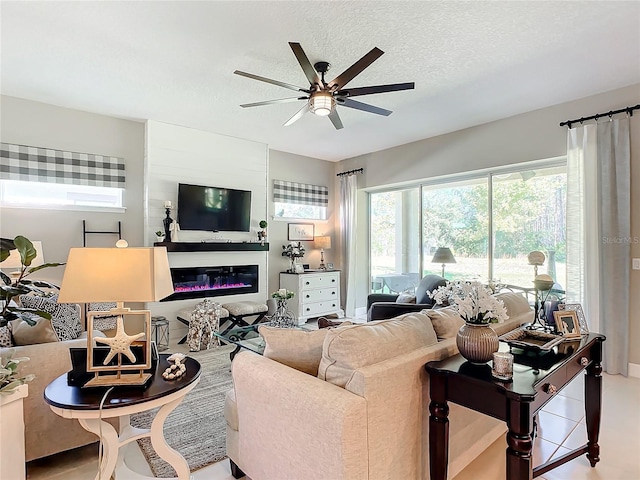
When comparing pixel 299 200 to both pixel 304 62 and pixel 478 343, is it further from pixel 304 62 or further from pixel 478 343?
pixel 478 343

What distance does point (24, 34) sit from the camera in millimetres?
2592

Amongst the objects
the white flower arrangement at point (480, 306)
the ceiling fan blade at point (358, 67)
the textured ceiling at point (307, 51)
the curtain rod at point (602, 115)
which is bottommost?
the white flower arrangement at point (480, 306)

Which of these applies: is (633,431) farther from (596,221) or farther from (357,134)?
(357,134)

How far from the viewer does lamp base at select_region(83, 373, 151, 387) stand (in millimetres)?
1510

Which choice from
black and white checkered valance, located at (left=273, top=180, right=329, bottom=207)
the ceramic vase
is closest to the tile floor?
the ceramic vase

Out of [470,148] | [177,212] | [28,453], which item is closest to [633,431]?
[470,148]

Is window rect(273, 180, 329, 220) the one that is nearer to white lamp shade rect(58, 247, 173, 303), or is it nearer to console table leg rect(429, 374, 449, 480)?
white lamp shade rect(58, 247, 173, 303)

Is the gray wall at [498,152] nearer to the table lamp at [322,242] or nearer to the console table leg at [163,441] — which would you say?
the table lamp at [322,242]

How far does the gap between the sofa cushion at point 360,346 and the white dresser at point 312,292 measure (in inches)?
158

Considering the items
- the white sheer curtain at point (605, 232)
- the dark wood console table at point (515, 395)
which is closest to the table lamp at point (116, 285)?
the dark wood console table at point (515, 395)

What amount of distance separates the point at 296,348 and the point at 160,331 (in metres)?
3.32

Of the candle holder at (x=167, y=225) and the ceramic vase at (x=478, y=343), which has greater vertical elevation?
the candle holder at (x=167, y=225)

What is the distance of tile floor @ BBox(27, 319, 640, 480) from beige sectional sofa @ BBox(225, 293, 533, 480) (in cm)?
20

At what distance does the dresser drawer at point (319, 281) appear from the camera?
5.68 metres
